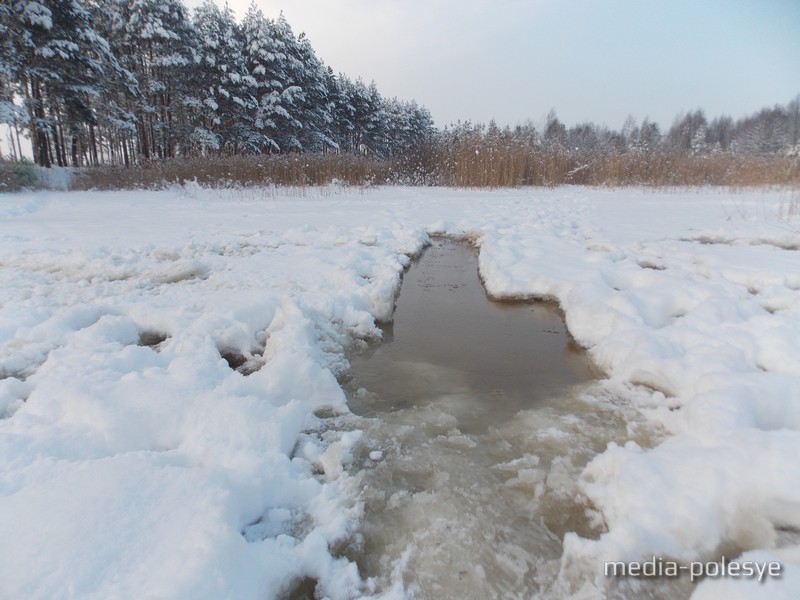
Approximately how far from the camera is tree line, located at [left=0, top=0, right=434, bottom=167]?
44.5ft

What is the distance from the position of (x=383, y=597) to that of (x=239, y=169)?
13.4 m

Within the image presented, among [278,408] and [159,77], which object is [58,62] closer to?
[159,77]

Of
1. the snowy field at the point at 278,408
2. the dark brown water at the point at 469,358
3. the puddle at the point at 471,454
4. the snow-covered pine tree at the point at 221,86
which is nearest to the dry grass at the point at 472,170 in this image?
the snowy field at the point at 278,408

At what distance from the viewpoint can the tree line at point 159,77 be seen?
44.5ft

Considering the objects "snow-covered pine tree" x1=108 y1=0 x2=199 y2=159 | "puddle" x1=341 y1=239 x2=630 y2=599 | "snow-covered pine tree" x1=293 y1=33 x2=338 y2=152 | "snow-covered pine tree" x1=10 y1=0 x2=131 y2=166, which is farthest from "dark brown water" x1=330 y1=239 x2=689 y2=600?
"snow-covered pine tree" x1=293 y1=33 x2=338 y2=152

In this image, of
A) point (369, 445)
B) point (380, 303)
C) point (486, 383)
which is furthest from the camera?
point (380, 303)

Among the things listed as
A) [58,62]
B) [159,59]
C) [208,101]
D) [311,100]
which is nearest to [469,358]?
[58,62]

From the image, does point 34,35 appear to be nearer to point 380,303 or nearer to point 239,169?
point 239,169

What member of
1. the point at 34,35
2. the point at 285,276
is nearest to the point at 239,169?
the point at 34,35

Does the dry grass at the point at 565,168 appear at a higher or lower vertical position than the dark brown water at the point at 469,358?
higher

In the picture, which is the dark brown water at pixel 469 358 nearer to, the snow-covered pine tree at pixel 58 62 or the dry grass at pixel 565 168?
the dry grass at pixel 565 168

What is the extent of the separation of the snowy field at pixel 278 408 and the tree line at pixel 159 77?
43.4ft

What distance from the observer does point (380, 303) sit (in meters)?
3.55

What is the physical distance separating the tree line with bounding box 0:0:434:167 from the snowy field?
1322 centimetres
